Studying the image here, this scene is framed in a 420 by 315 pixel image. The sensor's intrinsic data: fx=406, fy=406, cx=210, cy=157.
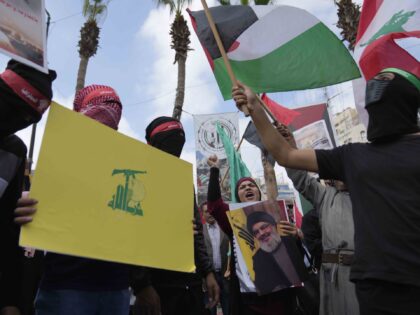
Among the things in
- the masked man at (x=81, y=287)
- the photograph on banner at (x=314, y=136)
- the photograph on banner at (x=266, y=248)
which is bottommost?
the masked man at (x=81, y=287)

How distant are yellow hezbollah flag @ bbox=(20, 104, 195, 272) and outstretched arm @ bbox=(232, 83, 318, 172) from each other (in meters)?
0.53

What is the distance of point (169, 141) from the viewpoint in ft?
9.32

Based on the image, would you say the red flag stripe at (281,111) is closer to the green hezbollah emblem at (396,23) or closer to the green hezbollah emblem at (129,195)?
the green hezbollah emblem at (396,23)

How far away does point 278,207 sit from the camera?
3559mm

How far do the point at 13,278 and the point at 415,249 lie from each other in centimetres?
172

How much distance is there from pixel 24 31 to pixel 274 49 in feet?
7.07

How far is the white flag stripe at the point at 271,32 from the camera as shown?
3.12 meters

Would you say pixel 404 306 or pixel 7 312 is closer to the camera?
pixel 7 312

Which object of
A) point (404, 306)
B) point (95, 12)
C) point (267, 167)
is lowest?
point (404, 306)

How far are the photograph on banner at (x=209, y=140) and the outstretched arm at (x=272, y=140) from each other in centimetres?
802

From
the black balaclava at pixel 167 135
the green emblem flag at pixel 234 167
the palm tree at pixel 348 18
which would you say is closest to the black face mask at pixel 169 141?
the black balaclava at pixel 167 135

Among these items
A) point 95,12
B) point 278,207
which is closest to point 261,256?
point 278,207

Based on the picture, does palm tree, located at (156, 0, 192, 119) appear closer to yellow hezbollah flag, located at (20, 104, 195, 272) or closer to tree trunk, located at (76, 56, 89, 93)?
→ tree trunk, located at (76, 56, 89, 93)

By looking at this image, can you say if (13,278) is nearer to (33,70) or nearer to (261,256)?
(33,70)
